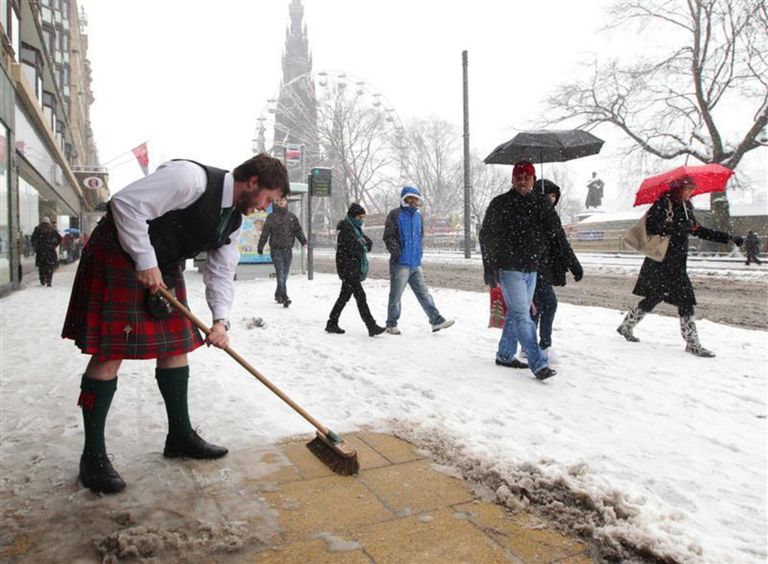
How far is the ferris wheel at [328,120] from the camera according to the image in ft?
129

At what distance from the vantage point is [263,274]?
14.5m

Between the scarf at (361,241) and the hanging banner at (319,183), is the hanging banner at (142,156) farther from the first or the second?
the scarf at (361,241)

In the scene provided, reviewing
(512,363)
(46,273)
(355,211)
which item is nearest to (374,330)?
(355,211)

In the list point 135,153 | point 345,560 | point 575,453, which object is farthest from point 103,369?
point 135,153

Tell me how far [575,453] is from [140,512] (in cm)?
212

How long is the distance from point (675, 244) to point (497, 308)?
1.81 meters

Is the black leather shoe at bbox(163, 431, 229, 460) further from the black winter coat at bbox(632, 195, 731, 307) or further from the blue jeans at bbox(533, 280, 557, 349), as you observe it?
the black winter coat at bbox(632, 195, 731, 307)

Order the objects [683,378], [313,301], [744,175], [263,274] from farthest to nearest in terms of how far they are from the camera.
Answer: [744,175], [263,274], [313,301], [683,378]

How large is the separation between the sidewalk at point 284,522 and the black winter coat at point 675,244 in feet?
12.0

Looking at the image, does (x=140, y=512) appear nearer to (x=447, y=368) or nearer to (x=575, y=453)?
(x=575, y=453)

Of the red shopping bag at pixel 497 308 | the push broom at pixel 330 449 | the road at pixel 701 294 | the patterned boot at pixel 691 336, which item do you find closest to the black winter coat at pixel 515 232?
the red shopping bag at pixel 497 308

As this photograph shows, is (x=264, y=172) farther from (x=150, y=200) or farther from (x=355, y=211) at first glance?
(x=355, y=211)

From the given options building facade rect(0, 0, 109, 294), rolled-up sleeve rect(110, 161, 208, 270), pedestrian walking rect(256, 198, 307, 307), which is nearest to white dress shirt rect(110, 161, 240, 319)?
rolled-up sleeve rect(110, 161, 208, 270)

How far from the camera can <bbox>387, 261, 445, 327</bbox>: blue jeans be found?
6.61 meters
